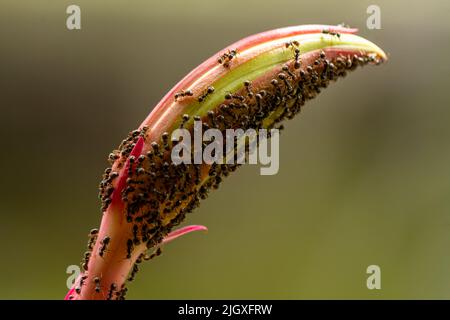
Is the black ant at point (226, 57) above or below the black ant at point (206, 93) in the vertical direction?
above

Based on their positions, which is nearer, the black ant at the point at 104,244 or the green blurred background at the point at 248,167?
the black ant at the point at 104,244

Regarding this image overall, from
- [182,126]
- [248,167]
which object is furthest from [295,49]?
[248,167]

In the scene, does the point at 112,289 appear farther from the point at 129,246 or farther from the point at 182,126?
the point at 182,126

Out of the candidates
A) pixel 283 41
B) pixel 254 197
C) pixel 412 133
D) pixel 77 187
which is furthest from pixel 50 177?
pixel 412 133

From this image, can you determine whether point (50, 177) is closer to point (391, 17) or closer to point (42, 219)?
point (42, 219)

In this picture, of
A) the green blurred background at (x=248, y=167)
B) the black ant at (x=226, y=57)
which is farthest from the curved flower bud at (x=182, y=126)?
the green blurred background at (x=248, y=167)

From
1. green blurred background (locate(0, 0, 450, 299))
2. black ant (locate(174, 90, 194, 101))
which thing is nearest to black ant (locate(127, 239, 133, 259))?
black ant (locate(174, 90, 194, 101))

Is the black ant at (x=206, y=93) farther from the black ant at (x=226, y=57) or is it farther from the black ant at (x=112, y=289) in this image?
the black ant at (x=112, y=289)

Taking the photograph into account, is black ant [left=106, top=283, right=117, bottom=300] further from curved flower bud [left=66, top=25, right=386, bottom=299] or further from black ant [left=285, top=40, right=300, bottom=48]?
black ant [left=285, top=40, right=300, bottom=48]
